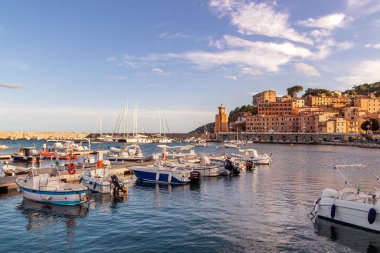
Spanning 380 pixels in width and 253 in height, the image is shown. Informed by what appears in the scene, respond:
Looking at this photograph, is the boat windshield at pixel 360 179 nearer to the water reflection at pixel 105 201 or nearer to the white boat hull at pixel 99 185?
the water reflection at pixel 105 201

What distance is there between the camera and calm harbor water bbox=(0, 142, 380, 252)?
18.2m

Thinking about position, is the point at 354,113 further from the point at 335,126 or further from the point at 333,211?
the point at 333,211

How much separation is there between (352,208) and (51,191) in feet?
66.5

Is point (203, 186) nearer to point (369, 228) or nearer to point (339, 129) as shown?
point (369, 228)

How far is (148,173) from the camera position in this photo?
128ft

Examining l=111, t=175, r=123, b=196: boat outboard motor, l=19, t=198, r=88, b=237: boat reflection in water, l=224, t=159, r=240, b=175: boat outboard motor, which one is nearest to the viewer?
l=19, t=198, r=88, b=237: boat reflection in water

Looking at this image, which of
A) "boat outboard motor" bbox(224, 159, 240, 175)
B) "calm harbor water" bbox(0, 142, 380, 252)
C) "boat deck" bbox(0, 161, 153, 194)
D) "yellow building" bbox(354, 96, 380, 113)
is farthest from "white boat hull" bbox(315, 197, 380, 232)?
"yellow building" bbox(354, 96, 380, 113)

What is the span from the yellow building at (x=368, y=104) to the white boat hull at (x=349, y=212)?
18563 cm

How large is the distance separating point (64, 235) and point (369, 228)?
55.5 feet

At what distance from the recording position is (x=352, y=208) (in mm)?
21344

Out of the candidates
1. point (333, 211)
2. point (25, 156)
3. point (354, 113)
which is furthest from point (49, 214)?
point (354, 113)

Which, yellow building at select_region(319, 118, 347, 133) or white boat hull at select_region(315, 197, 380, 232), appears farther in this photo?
yellow building at select_region(319, 118, 347, 133)

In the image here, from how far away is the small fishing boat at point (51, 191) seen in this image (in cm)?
2630

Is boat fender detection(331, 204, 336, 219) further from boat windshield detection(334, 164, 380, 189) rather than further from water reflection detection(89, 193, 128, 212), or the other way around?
water reflection detection(89, 193, 128, 212)
